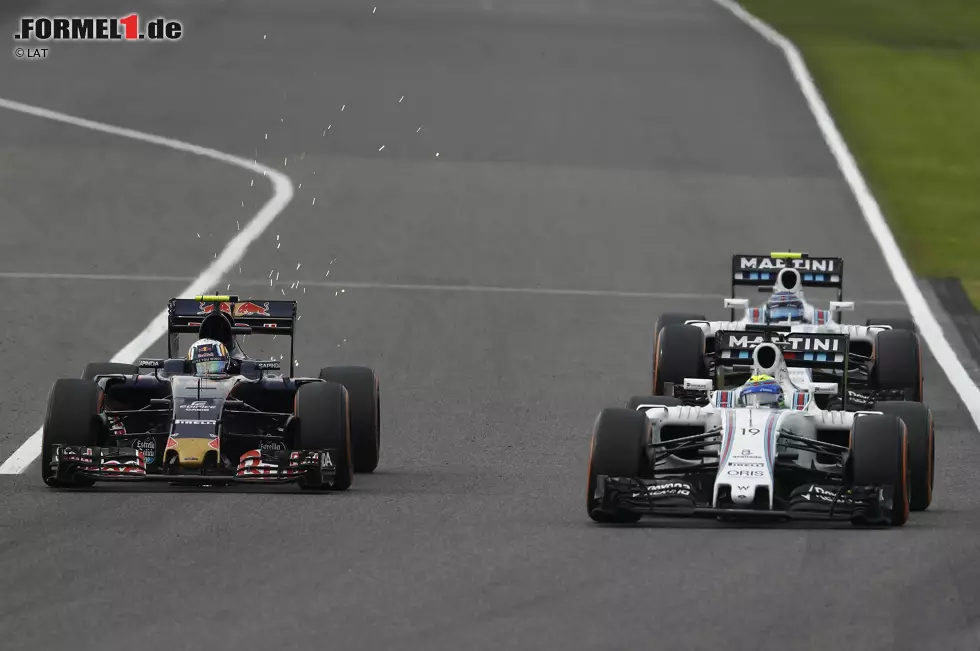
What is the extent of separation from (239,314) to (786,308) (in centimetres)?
690

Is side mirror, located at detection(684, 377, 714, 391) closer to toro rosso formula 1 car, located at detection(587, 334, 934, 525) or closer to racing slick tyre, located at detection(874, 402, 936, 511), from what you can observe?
toro rosso formula 1 car, located at detection(587, 334, 934, 525)

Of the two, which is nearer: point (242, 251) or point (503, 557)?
point (503, 557)

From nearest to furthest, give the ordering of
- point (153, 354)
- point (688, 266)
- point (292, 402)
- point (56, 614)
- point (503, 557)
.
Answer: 1. point (56, 614)
2. point (503, 557)
3. point (292, 402)
4. point (153, 354)
5. point (688, 266)

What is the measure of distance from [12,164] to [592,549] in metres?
26.8

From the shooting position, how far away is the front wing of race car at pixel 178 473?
58.4 ft

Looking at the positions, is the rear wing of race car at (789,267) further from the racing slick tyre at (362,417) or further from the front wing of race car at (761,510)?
the front wing of race car at (761,510)

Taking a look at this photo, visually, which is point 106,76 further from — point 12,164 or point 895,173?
point 895,173

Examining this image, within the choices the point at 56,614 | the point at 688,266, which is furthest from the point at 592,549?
the point at 688,266

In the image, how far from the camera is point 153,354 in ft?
89.4

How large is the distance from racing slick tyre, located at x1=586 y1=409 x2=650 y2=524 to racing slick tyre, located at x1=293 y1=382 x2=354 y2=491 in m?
2.41

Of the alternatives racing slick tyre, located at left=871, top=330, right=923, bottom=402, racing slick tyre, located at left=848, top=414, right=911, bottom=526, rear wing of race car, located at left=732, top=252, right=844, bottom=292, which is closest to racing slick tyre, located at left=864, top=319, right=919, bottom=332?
rear wing of race car, located at left=732, top=252, right=844, bottom=292

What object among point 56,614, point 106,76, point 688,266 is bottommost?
point 56,614

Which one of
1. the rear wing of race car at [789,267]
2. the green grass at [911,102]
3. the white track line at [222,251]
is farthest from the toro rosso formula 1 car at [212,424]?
the green grass at [911,102]

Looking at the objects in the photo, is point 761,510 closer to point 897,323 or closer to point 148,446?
point 148,446
